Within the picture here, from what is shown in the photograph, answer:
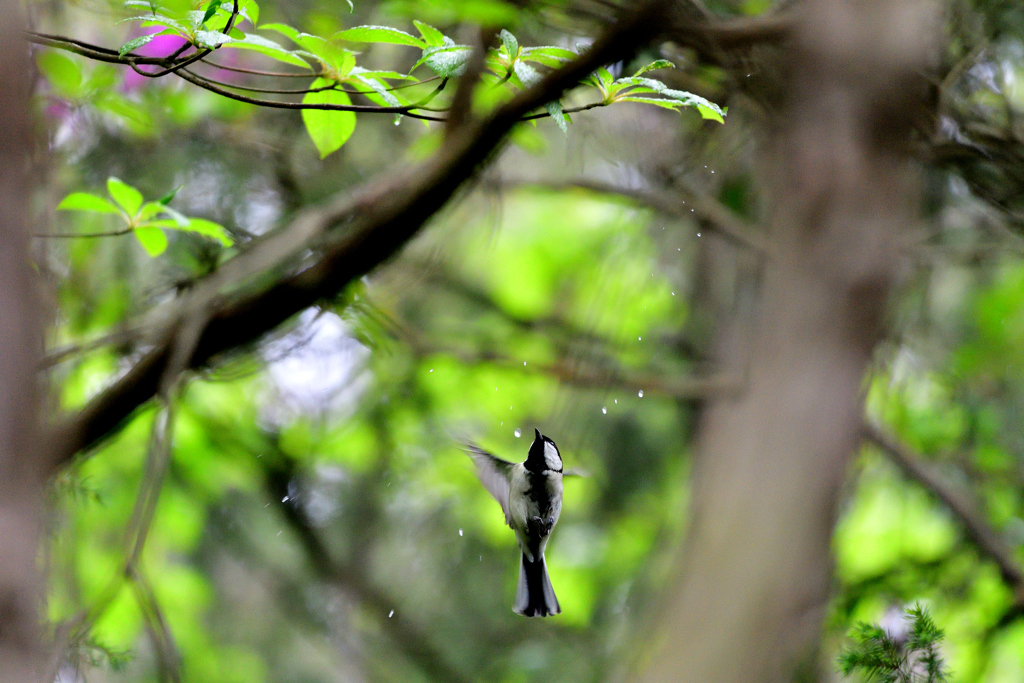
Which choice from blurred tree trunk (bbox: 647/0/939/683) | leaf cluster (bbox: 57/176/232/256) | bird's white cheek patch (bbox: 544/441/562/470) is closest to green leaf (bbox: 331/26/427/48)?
leaf cluster (bbox: 57/176/232/256)

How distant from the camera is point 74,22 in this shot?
1.56 m

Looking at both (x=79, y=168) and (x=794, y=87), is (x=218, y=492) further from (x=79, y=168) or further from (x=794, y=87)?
(x=794, y=87)

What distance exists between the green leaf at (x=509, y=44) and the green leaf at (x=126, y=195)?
0.44m

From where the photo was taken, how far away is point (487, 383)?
6.73 ft

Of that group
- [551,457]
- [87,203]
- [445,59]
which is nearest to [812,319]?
[551,457]

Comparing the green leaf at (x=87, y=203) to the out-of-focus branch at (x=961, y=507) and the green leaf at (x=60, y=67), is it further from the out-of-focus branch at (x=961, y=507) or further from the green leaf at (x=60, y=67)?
the out-of-focus branch at (x=961, y=507)

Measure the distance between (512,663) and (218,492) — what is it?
96 centimetres

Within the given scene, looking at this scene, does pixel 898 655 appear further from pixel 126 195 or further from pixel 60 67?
pixel 60 67

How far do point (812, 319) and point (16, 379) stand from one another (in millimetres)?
969

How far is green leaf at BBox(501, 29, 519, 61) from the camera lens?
0.65 m

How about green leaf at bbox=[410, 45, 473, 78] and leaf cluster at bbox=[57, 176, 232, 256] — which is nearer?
green leaf at bbox=[410, 45, 473, 78]

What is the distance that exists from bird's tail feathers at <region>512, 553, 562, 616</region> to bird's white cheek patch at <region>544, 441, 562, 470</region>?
17 cm

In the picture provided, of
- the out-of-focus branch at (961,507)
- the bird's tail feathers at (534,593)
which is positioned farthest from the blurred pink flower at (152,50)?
the out-of-focus branch at (961,507)

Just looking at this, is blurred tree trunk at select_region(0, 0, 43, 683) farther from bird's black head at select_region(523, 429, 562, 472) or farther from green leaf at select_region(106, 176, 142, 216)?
bird's black head at select_region(523, 429, 562, 472)
